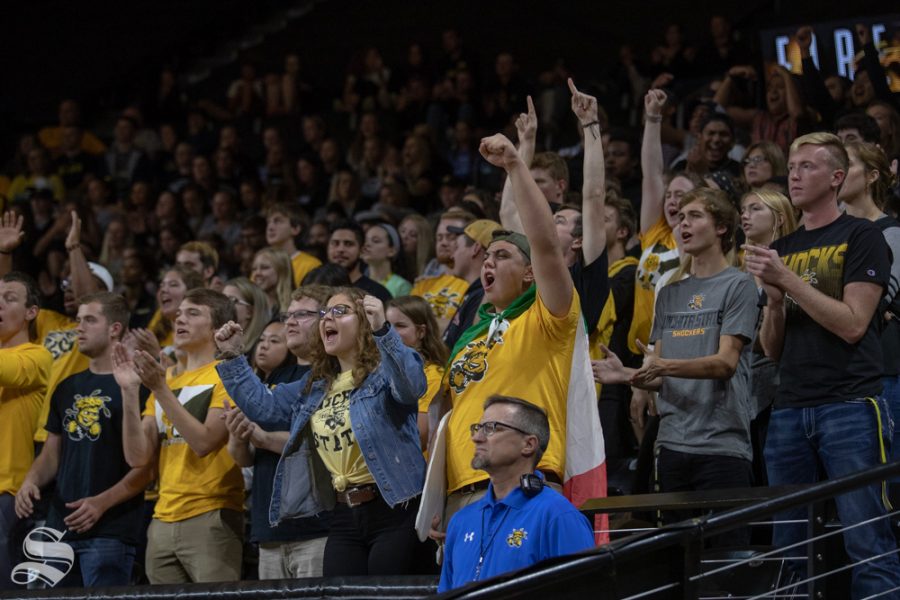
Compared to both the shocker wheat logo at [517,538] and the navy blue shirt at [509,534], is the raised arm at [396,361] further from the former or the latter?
the shocker wheat logo at [517,538]

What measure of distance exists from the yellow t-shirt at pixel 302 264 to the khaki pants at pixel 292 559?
2.76 meters

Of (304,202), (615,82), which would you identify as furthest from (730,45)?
(304,202)

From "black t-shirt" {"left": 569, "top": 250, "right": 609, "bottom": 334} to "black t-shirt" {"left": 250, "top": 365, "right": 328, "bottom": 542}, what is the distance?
1.64 meters

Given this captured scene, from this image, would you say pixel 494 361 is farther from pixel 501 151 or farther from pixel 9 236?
pixel 9 236

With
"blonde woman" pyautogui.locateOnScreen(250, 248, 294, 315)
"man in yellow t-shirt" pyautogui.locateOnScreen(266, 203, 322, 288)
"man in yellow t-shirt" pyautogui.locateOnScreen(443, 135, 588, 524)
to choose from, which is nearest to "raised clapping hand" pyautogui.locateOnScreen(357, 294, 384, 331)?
"man in yellow t-shirt" pyautogui.locateOnScreen(443, 135, 588, 524)

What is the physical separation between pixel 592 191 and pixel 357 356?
4.01 feet

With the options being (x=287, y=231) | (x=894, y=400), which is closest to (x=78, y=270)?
(x=287, y=231)

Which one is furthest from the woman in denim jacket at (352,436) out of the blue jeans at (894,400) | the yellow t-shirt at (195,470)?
the blue jeans at (894,400)

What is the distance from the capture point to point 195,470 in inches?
253

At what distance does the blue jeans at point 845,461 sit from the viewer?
4.48 metres

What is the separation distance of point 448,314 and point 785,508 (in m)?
3.92

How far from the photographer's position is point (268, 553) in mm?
6078

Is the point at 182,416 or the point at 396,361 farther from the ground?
the point at 396,361

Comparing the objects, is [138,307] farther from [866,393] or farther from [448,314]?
[866,393]
